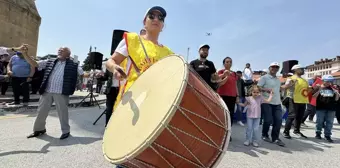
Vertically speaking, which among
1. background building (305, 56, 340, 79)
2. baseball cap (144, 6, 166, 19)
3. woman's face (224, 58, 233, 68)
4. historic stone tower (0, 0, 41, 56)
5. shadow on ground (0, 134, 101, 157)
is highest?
background building (305, 56, 340, 79)

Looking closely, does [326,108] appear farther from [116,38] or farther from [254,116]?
[116,38]

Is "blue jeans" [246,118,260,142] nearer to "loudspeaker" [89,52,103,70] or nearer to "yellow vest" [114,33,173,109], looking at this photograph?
"yellow vest" [114,33,173,109]

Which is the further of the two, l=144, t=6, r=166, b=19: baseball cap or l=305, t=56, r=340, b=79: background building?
l=305, t=56, r=340, b=79: background building

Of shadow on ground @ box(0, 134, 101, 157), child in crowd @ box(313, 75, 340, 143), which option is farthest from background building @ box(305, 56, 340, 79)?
shadow on ground @ box(0, 134, 101, 157)

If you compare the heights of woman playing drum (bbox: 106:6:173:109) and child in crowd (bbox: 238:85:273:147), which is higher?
woman playing drum (bbox: 106:6:173:109)

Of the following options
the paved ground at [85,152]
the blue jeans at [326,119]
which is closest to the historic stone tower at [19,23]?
the paved ground at [85,152]

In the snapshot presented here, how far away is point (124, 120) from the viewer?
1.56 m

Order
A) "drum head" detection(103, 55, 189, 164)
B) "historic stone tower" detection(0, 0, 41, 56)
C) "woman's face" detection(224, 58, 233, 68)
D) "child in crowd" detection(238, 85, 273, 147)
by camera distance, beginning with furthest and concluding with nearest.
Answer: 1. "historic stone tower" detection(0, 0, 41, 56)
2. "woman's face" detection(224, 58, 233, 68)
3. "child in crowd" detection(238, 85, 273, 147)
4. "drum head" detection(103, 55, 189, 164)

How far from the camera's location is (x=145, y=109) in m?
1.48

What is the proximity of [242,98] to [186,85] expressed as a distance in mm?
6737

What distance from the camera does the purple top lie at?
15.4ft

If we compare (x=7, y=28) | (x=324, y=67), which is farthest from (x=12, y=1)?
(x=324, y=67)

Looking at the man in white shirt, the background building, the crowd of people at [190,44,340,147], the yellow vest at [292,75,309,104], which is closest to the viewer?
the crowd of people at [190,44,340,147]

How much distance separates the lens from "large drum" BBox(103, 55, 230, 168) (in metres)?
1.33
